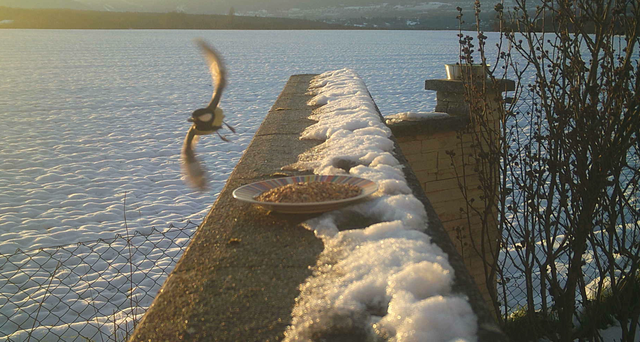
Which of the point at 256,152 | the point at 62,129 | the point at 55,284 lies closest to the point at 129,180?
the point at 55,284

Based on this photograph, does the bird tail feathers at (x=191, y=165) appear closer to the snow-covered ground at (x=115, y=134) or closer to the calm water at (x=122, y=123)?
the snow-covered ground at (x=115, y=134)

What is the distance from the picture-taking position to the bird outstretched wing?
3.55m

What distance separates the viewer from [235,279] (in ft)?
5.15

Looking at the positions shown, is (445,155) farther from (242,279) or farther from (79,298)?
(79,298)

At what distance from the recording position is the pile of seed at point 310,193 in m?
1.97

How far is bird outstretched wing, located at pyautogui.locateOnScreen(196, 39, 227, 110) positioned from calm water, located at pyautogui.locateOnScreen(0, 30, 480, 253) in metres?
0.23

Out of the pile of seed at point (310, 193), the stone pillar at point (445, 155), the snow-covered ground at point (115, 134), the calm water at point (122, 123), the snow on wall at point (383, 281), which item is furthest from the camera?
the calm water at point (122, 123)

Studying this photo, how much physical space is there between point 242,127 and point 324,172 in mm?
11598

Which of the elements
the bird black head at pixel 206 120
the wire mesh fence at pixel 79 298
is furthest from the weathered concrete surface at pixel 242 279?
the wire mesh fence at pixel 79 298

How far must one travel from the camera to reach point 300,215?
2.01m

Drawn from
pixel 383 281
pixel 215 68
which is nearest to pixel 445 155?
pixel 215 68

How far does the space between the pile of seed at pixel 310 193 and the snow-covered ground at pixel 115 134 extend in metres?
1.63

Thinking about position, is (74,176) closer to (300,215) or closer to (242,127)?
(242,127)

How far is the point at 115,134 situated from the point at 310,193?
12.9 metres
